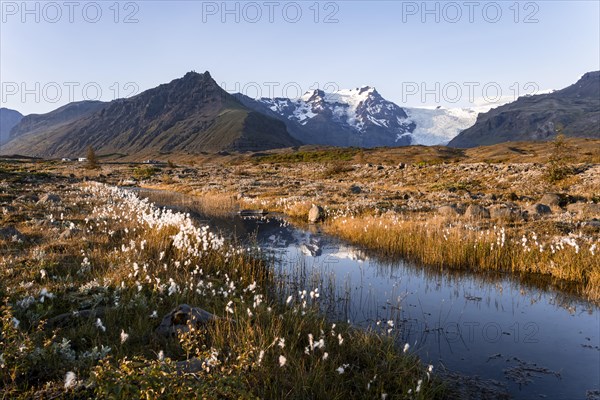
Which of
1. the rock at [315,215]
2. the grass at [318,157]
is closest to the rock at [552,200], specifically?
the rock at [315,215]

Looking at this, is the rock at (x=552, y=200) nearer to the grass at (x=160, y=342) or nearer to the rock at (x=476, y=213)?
the rock at (x=476, y=213)

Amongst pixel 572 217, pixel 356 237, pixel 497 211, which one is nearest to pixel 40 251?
pixel 356 237

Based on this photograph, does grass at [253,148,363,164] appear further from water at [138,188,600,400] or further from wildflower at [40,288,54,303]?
wildflower at [40,288,54,303]

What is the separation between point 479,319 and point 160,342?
280 inches

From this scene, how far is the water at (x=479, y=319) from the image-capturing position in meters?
7.15

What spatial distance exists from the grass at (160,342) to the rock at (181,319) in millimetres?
191

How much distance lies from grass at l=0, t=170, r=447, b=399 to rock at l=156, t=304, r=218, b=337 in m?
0.19

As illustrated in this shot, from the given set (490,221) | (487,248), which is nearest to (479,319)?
(487,248)

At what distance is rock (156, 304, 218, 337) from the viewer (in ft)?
22.0

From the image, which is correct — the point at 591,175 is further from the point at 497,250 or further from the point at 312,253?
the point at 312,253

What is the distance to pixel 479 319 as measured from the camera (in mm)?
9586

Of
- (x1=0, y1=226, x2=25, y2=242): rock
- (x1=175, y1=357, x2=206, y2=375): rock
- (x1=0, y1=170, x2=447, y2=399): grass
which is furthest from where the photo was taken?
(x1=0, y1=226, x2=25, y2=242): rock

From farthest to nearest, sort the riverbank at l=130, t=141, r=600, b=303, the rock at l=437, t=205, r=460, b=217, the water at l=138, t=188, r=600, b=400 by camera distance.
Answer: the rock at l=437, t=205, r=460, b=217
the riverbank at l=130, t=141, r=600, b=303
the water at l=138, t=188, r=600, b=400

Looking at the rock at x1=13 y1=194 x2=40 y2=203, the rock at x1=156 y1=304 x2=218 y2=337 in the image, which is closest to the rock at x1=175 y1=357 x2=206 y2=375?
the rock at x1=156 y1=304 x2=218 y2=337
